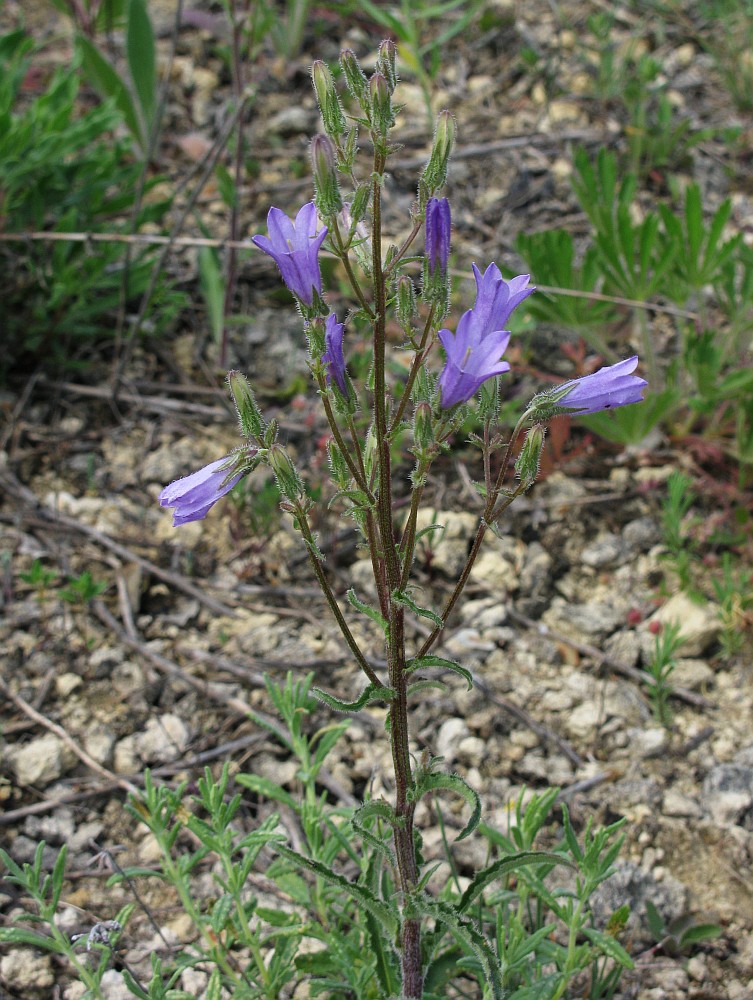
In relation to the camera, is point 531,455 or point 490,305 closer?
point 490,305

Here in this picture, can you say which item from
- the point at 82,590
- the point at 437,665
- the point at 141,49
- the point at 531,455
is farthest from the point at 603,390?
the point at 141,49

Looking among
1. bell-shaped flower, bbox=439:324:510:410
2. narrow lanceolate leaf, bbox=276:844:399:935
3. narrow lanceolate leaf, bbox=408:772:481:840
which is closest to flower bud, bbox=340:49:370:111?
bell-shaped flower, bbox=439:324:510:410

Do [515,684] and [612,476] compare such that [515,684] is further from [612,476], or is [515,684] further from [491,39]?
[491,39]

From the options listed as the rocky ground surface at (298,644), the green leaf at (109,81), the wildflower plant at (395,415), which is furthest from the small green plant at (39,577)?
the green leaf at (109,81)

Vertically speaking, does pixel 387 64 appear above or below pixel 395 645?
above

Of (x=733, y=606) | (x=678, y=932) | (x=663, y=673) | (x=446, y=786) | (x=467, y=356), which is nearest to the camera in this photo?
(x=467, y=356)

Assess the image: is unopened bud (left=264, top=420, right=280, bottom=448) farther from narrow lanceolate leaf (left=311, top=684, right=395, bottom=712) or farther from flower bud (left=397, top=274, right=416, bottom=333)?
narrow lanceolate leaf (left=311, top=684, right=395, bottom=712)

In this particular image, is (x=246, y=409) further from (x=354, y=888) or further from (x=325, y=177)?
(x=354, y=888)
